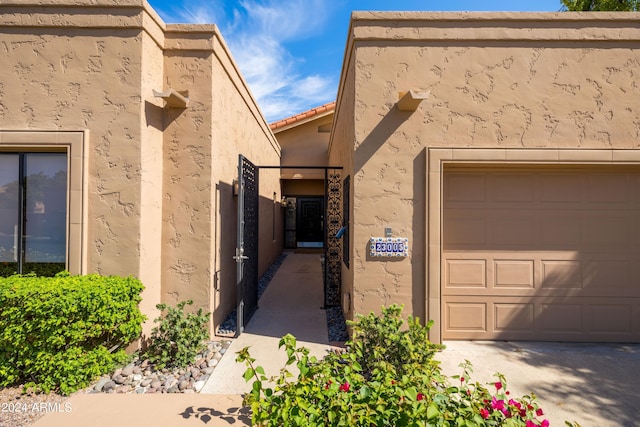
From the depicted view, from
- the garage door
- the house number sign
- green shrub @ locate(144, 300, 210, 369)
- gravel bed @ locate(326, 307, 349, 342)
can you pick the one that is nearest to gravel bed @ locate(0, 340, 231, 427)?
green shrub @ locate(144, 300, 210, 369)

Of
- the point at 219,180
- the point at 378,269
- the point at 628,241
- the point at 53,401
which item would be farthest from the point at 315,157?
the point at 53,401

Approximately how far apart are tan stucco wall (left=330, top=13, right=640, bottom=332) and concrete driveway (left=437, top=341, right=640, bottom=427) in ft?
4.09

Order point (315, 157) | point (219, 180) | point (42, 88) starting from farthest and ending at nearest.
→ point (315, 157) < point (219, 180) < point (42, 88)

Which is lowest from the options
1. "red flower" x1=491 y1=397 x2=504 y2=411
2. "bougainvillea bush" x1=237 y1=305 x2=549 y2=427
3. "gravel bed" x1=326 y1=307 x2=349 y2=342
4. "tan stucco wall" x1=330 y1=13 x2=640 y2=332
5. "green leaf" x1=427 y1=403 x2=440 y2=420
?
"gravel bed" x1=326 y1=307 x2=349 y2=342

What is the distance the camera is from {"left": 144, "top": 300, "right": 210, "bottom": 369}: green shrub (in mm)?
3631

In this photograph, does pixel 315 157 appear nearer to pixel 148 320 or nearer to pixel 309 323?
pixel 309 323

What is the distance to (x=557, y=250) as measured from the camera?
430 centimetres

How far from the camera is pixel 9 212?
12.7 ft

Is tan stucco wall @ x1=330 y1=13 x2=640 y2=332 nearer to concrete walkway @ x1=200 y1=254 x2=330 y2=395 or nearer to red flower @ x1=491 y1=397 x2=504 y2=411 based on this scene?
concrete walkway @ x1=200 y1=254 x2=330 y2=395

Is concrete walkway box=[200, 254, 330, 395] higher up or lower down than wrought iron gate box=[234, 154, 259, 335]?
lower down

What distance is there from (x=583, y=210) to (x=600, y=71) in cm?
202

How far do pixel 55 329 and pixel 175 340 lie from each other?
48.9 inches

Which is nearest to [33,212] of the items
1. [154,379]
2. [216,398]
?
[154,379]

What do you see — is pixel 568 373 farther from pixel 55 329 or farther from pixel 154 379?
pixel 55 329
